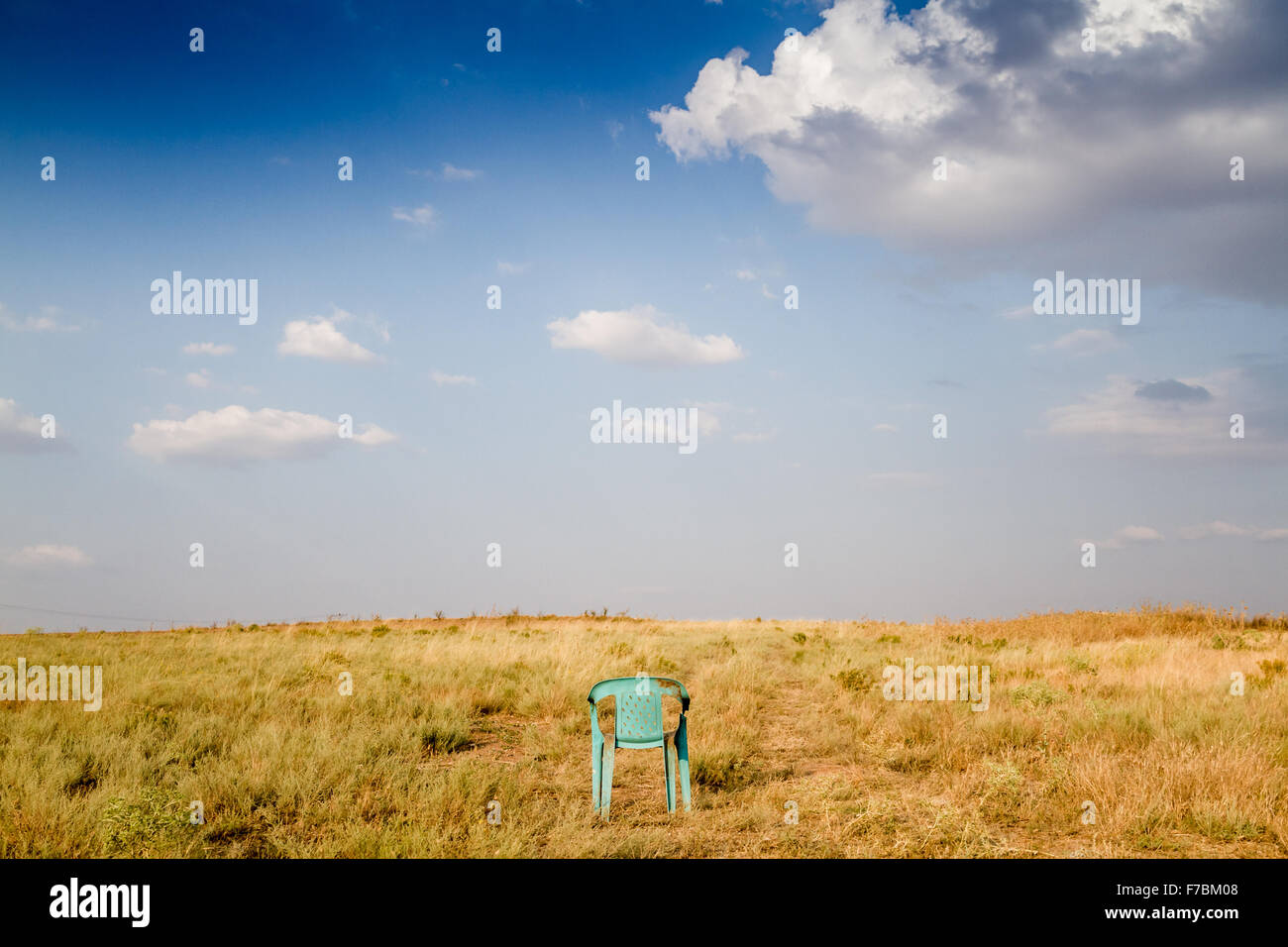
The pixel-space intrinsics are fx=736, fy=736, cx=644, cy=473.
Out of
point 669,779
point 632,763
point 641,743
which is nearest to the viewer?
→ point 641,743

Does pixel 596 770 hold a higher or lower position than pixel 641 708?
lower

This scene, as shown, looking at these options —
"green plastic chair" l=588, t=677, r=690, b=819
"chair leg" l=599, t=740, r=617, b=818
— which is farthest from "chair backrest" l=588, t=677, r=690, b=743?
"chair leg" l=599, t=740, r=617, b=818

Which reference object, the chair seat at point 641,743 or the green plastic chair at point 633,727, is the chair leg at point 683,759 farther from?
the chair seat at point 641,743

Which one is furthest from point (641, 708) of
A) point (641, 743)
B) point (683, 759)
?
point (683, 759)

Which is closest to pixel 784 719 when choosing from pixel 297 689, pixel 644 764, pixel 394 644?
pixel 644 764

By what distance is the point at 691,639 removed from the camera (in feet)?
64.4

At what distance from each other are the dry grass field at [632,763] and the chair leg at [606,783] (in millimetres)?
158

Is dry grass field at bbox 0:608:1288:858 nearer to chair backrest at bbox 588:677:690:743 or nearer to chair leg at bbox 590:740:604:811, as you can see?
chair leg at bbox 590:740:604:811

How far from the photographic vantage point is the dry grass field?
233 inches

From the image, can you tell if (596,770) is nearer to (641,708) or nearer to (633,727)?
(633,727)

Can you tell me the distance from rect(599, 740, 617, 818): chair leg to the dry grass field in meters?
0.16

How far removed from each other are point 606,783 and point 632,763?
2.00 metres

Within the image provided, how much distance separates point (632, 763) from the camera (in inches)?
341
